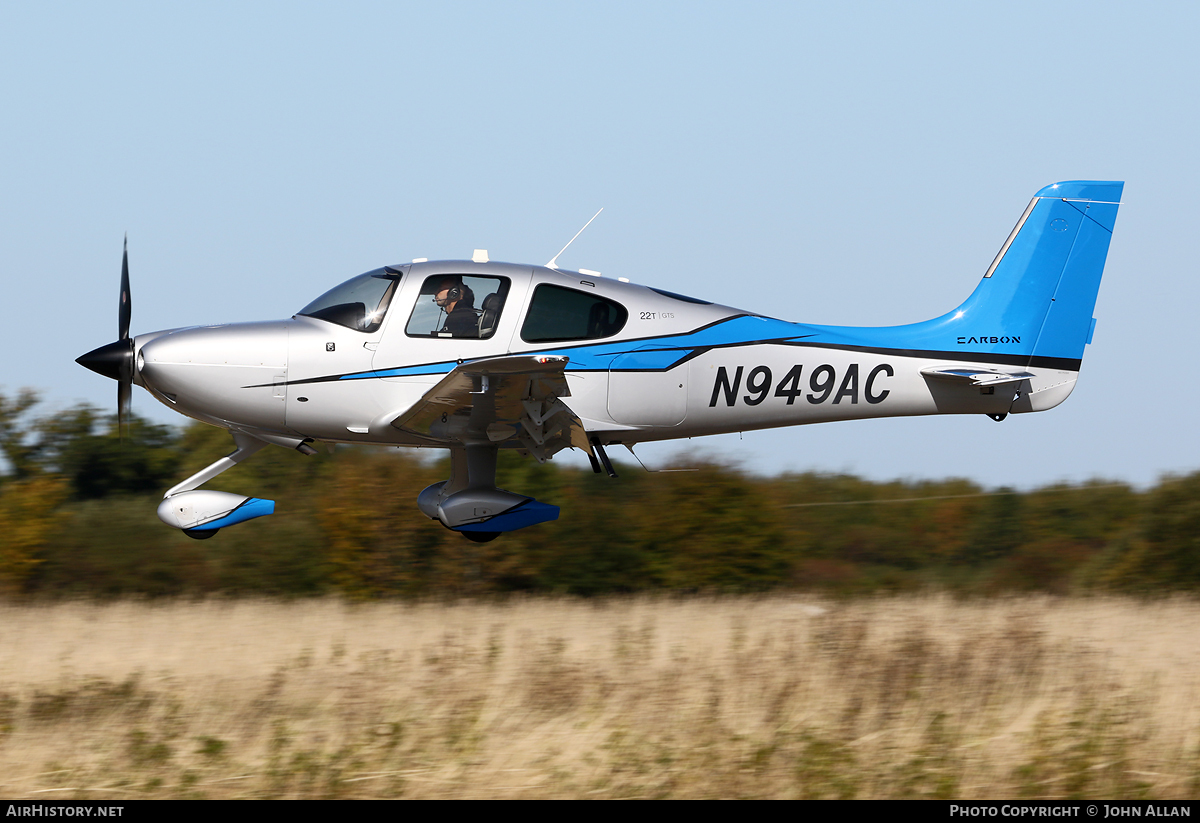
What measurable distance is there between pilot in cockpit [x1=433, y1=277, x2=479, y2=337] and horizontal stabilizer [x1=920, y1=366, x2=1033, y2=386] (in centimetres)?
395

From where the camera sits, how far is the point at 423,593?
16719 mm

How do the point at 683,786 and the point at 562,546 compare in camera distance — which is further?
the point at 562,546

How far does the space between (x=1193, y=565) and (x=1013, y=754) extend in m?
13.4

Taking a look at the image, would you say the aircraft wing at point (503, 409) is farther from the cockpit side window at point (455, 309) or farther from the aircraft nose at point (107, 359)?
the aircraft nose at point (107, 359)

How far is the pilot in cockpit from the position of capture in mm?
9016

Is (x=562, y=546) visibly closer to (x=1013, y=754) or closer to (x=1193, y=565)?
(x=1193, y=565)

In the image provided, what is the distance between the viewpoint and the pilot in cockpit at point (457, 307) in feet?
→ 29.6

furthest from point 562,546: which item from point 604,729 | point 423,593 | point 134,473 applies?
point 604,729

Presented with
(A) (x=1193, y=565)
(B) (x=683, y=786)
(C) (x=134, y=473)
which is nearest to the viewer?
(B) (x=683, y=786)

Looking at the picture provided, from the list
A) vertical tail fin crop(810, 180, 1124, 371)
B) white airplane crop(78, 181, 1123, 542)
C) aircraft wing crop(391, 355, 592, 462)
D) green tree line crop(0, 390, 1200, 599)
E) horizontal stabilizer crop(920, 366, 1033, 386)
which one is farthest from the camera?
green tree line crop(0, 390, 1200, 599)

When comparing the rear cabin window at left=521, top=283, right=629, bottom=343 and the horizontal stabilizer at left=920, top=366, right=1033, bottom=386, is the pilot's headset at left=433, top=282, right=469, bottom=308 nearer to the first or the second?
the rear cabin window at left=521, top=283, right=629, bottom=343

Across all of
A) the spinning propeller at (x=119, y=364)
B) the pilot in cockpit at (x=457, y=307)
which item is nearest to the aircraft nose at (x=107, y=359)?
the spinning propeller at (x=119, y=364)

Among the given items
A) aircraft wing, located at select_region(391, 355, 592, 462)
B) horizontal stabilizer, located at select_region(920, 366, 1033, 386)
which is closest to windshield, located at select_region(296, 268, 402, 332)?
aircraft wing, located at select_region(391, 355, 592, 462)

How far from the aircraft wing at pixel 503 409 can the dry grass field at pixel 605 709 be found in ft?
5.42
